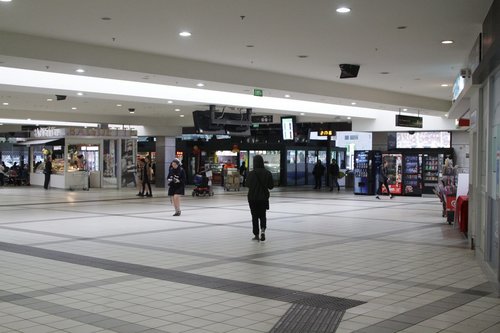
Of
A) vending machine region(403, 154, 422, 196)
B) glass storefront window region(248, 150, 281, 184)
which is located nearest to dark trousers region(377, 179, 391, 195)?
vending machine region(403, 154, 422, 196)

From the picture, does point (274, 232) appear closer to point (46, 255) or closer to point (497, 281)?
point (46, 255)

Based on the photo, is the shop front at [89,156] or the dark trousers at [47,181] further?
the dark trousers at [47,181]

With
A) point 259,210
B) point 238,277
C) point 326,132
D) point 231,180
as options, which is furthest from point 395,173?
point 238,277

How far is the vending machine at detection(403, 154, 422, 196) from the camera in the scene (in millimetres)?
24281

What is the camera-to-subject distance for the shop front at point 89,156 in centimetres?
2761

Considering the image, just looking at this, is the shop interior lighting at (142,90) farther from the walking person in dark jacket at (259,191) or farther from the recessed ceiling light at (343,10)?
the recessed ceiling light at (343,10)

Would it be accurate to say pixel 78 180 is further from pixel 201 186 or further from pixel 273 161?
pixel 273 161

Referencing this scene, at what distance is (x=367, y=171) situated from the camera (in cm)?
2484

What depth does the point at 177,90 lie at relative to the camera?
17609 mm

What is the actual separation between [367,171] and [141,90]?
451 inches

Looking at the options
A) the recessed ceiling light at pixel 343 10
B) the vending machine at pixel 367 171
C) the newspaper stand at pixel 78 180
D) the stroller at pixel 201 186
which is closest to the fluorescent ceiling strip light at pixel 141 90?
the vending machine at pixel 367 171

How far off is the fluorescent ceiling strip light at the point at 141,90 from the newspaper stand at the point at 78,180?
11001mm

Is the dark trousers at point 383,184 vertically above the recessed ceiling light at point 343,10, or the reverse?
the recessed ceiling light at point 343,10

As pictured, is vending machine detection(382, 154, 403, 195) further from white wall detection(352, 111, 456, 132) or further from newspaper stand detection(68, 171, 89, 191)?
newspaper stand detection(68, 171, 89, 191)
